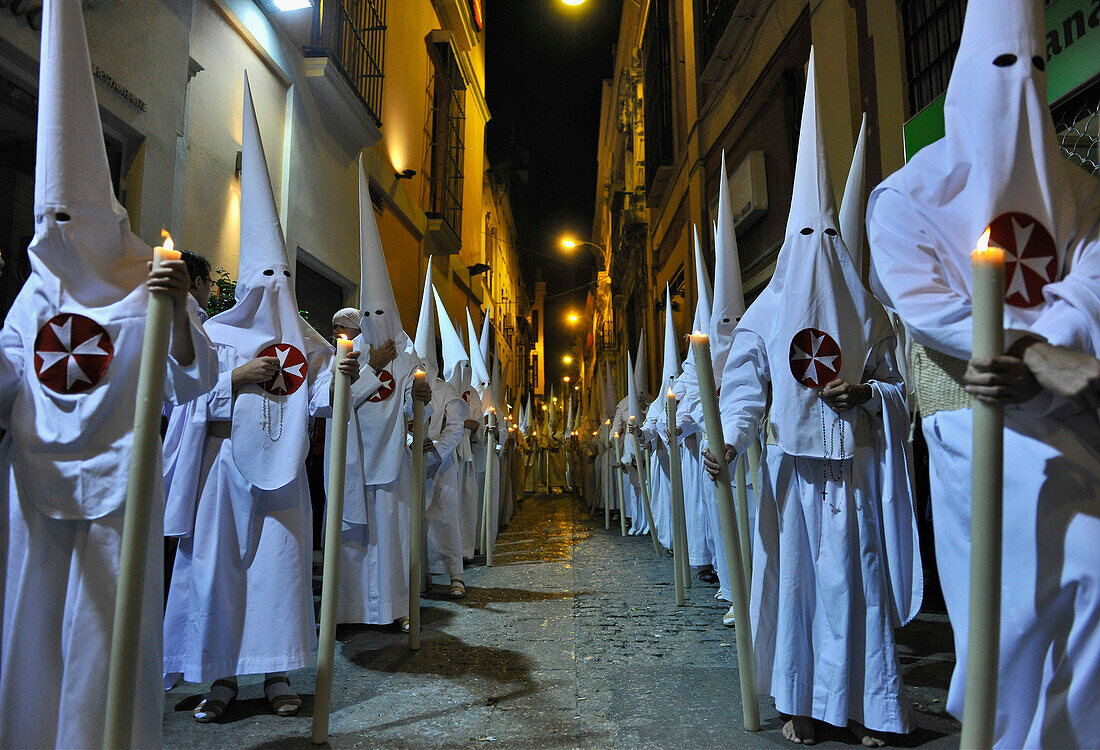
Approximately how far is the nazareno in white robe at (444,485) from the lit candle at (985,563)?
5.46 metres

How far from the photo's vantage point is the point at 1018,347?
1.84 m

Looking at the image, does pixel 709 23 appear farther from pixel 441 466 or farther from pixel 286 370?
pixel 286 370

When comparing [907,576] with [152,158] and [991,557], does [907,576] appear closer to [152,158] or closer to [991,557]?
[991,557]

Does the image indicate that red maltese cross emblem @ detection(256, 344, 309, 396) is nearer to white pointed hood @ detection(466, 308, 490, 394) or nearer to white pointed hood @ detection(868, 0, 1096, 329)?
white pointed hood @ detection(868, 0, 1096, 329)

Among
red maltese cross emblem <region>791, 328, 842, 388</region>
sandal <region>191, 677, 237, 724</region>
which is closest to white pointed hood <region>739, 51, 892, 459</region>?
red maltese cross emblem <region>791, 328, 842, 388</region>

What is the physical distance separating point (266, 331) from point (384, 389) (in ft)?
5.74

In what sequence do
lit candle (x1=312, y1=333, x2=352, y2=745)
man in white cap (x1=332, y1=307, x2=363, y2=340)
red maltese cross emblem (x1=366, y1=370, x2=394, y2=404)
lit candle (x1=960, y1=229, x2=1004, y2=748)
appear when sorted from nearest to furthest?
lit candle (x1=960, y1=229, x2=1004, y2=748)
lit candle (x1=312, y1=333, x2=352, y2=745)
man in white cap (x1=332, y1=307, x2=363, y2=340)
red maltese cross emblem (x1=366, y1=370, x2=394, y2=404)

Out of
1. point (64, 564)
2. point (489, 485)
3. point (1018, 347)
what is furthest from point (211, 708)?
point (489, 485)

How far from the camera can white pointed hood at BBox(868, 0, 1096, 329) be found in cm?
213

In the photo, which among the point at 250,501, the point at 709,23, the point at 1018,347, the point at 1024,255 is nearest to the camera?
the point at 1018,347

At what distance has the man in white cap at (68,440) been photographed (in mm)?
2332

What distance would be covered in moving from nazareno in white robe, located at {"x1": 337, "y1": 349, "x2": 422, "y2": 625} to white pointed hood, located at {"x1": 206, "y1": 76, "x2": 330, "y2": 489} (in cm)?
131

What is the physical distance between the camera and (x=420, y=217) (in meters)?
14.2

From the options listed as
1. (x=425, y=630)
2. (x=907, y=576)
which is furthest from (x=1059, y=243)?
(x=425, y=630)
